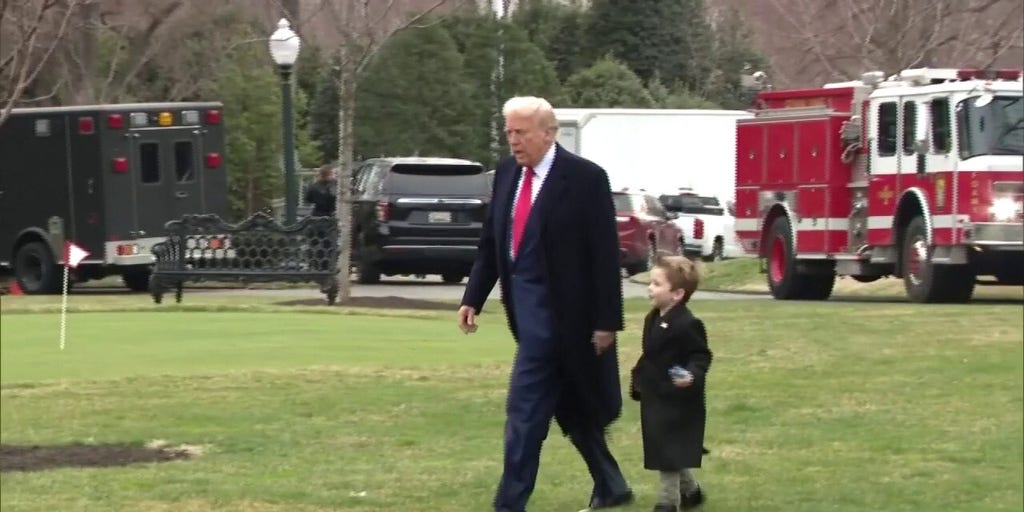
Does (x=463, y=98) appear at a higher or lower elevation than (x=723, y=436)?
higher

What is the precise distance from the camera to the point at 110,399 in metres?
13.0

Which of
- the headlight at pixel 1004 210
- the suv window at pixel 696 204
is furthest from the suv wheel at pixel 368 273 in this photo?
the suv window at pixel 696 204

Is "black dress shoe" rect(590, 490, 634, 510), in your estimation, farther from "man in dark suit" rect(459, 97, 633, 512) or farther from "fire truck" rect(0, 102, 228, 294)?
"fire truck" rect(0, 102, 228, 294)

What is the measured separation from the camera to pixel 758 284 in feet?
104

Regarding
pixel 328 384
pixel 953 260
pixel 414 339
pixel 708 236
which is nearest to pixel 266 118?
pixel 708 236

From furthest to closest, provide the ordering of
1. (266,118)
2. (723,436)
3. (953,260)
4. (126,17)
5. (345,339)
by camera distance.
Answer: (266,118) → (126,17) → (953,260) → (345,339) → (723,436)

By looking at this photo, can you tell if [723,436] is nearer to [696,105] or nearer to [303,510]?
[303,510]

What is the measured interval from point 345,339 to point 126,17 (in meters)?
26.2

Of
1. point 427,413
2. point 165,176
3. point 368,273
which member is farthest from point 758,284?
point 427,413

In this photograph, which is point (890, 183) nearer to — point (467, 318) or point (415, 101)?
point (467, 318)

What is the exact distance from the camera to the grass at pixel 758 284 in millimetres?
26683

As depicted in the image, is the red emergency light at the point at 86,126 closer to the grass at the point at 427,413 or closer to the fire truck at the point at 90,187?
the fire truck at the point at 90,187

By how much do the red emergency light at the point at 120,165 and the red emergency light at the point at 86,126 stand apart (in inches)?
23.5

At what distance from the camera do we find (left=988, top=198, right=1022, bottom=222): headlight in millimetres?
22188
